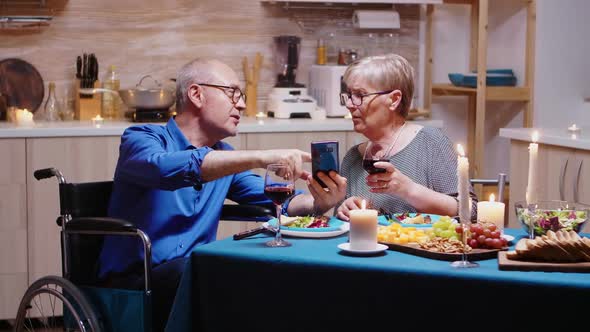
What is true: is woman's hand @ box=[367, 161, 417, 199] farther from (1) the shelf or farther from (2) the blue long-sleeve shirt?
(1) the shelf

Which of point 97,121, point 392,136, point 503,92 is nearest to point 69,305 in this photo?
point 392,136

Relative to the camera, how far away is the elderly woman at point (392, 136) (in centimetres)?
288

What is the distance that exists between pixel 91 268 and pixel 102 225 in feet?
0.98

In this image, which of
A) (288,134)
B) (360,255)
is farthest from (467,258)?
(288,134)

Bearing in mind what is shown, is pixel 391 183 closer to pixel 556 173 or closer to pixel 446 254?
pixel 446 254

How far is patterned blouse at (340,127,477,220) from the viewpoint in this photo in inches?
112

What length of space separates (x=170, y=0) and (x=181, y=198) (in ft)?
7.89

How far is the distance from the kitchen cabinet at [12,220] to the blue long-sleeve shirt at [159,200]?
1557mm

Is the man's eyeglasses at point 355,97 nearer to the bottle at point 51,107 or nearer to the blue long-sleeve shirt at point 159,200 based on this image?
the blue long-sleeve shirt at point 159,200

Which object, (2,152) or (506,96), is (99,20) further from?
(506,96)

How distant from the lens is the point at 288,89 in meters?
4.84

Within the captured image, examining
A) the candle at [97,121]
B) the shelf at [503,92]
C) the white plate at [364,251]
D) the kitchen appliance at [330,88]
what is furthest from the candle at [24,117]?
the white plate at [364,251]

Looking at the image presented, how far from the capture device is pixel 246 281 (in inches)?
82.2

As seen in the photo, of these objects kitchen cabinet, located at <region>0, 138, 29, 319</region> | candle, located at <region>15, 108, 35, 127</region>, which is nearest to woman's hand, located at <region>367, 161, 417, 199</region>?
kitchen cabinet, located at <region>0, 138, 29, 319</region>
